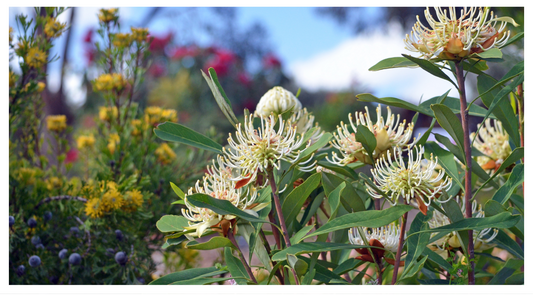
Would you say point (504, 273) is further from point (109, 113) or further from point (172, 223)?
point (109, 113)

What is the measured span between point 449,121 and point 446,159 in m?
0.08

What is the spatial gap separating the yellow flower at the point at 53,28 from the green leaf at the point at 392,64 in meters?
0.83

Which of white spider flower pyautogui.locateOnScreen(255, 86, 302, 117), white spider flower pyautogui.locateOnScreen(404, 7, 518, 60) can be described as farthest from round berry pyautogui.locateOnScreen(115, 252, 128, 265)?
white spider flower pyautogui.locateOnScreen(404, 7, 518, 60)

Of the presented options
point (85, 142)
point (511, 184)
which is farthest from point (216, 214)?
point (85, 142)

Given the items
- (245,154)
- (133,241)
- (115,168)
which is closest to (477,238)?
(245,154)

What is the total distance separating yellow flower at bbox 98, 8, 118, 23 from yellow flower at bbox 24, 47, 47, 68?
0.68 ft

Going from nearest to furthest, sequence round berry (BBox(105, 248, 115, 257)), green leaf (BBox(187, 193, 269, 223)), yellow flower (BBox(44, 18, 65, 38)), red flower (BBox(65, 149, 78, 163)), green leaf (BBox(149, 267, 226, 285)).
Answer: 1. green leaf (BBox(187, 193, 269, 223))
2. green leaf (BBox(149, 267, 226, 285))
3. round berry (BBox(105, 248, 115, 257))
4. yellow flower (BBox(44, 18, 65, 38))
5. red flower (BBox(65, 149, 78, 163))

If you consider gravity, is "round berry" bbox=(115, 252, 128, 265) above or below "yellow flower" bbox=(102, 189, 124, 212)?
below

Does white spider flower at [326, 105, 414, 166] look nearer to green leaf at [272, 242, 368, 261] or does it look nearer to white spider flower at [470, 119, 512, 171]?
green leaf at [272, 242, 368, 261]

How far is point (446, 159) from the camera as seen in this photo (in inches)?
21.2

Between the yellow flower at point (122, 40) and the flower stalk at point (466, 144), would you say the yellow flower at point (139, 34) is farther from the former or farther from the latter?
the flower stalk at point (466, 144)

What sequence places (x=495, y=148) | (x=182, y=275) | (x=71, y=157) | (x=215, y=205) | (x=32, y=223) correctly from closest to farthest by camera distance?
(x=215, y=205) < (x=182, y=275) < (x=495, y=148) < (x=32, y=223) < (x=71, y=157)

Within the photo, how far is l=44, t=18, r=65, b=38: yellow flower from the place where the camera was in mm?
967

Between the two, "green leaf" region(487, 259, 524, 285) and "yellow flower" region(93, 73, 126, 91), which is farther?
"yellow flower" region(93, 73, 126, 91)
